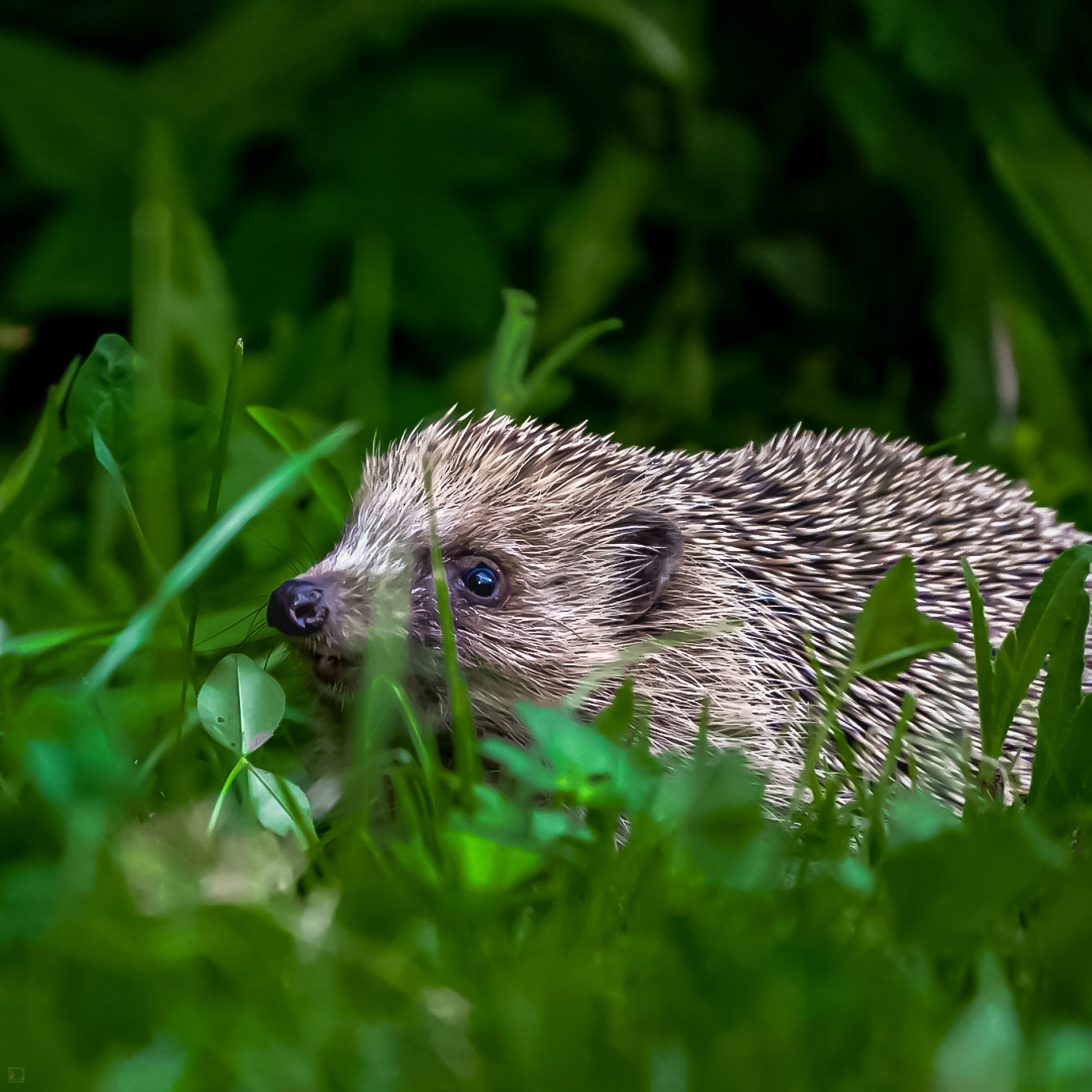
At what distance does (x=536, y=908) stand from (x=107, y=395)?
4.56 ft

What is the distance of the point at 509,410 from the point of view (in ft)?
10.5

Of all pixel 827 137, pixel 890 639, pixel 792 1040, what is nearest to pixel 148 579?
pixel 890 639

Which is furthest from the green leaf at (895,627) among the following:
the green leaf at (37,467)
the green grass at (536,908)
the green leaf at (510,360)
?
the green leaf at (37,467)

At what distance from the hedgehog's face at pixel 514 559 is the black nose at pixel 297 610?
74mm

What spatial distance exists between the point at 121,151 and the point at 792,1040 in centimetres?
404

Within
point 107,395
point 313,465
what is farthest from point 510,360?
point 107,395

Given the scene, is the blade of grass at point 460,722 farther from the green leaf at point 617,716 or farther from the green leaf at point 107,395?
the green leaf at point 107,395

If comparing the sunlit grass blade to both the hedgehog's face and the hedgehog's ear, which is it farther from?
the hedgehog's ear

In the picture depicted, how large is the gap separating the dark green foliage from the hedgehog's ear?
0.50m

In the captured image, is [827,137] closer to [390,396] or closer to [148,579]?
[390,396]

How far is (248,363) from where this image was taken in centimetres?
434

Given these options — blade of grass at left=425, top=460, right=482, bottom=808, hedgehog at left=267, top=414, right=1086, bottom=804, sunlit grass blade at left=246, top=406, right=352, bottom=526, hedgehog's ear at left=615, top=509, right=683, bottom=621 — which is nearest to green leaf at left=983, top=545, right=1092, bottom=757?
hedgehog at left=267, top=414, right=1086, bottom=804

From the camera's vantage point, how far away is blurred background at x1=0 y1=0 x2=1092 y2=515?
14.4ft

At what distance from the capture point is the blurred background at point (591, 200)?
4379 millimetres
